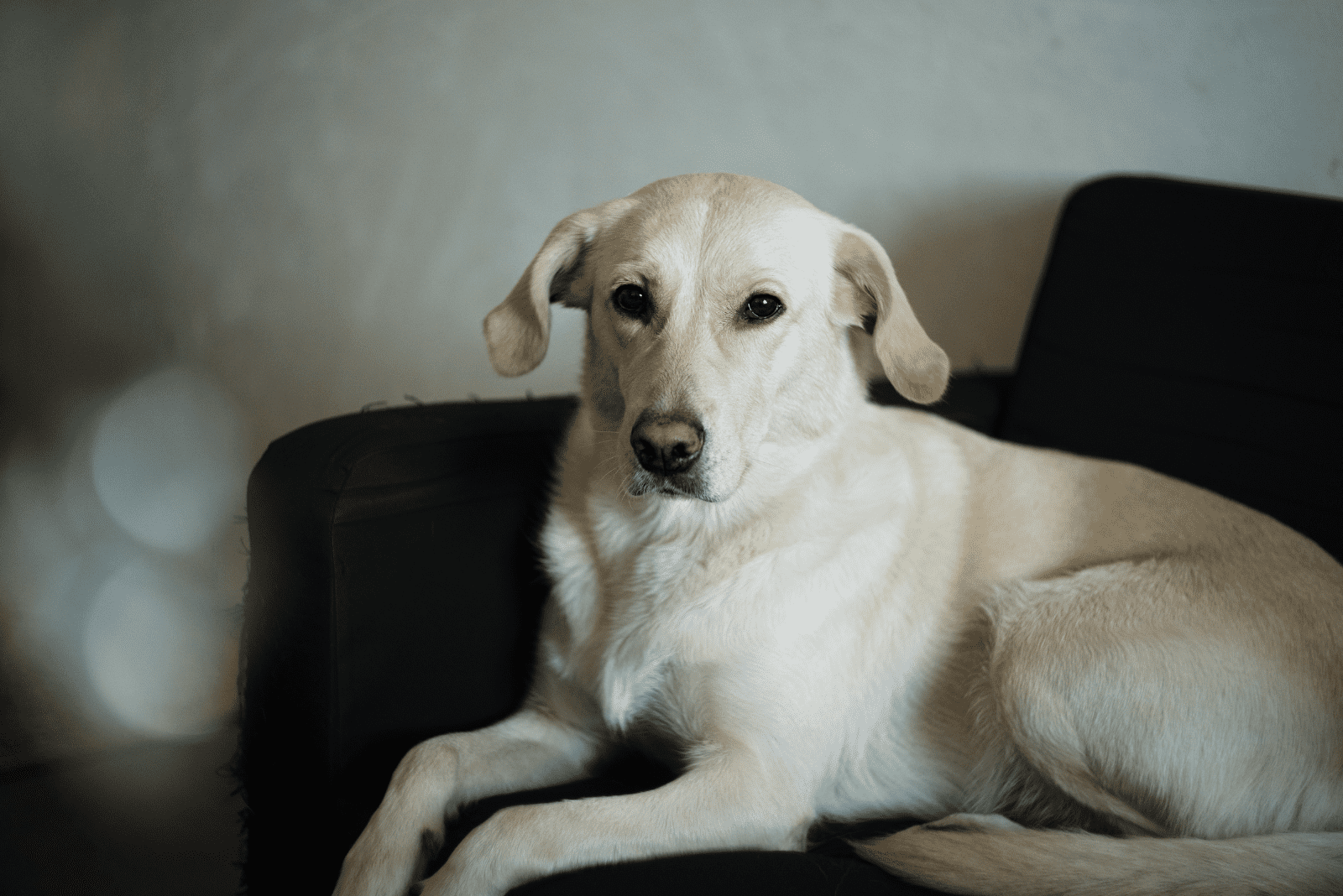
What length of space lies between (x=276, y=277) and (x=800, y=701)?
1942 mm

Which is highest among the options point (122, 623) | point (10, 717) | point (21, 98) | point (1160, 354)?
point (21, 98)

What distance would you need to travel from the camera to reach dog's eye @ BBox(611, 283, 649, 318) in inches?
55.4

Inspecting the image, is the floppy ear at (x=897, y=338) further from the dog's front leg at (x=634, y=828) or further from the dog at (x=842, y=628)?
the dog's front leg at (x=634, y=828)

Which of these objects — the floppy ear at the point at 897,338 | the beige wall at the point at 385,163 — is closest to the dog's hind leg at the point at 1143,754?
the floppy ear at the point at 897,338

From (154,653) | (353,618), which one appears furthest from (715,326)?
(154,653)

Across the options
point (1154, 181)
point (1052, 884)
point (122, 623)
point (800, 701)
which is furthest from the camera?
point (122, 623)

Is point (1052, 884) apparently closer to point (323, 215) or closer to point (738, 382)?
point (738, 382)

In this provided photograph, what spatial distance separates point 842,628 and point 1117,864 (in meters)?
0.50

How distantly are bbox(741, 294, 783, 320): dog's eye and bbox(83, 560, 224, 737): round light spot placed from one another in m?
2.13

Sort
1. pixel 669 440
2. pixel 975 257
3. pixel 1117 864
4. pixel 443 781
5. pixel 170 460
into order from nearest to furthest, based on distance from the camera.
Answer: pixel 1117 864 → pixel 669 440 → pixel 443 781 → pixel 170 460 → pixel 975 257

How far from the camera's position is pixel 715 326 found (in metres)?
1.37

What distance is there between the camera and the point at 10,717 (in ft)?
7.68

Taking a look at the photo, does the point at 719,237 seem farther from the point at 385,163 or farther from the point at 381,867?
the point at 385,163

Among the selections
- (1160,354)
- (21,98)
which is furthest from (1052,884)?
(21,98)
